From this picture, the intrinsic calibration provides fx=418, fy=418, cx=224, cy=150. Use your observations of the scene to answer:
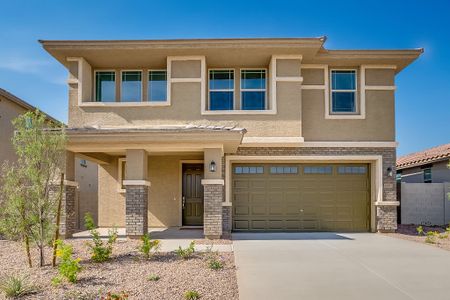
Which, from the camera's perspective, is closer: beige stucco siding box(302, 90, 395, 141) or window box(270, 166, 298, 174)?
beige stucco siding box(302, 90, 395, 141)

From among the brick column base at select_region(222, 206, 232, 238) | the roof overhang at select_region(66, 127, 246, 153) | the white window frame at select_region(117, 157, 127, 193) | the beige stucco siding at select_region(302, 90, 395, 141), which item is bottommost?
the brick column base at select_region(222, 206, 232, 238)

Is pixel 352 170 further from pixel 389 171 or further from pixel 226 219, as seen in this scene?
pixel 226 219

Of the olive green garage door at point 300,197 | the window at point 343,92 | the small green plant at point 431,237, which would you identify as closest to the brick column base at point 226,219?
the olive green garage door at point 300,197

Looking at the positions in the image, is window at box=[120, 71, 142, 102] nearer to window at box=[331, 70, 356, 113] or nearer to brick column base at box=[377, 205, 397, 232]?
window at box=[331, 70, 356, 113]

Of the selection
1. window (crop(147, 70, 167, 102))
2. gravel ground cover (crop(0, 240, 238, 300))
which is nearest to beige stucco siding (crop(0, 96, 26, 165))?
window (crop(147, 70, 167, 102))

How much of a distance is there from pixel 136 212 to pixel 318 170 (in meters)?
6.59

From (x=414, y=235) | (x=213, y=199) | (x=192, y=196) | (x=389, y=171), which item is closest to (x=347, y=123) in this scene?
(x=389, y=171)

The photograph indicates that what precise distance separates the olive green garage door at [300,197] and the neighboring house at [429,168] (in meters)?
5.51

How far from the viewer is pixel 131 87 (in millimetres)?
15297

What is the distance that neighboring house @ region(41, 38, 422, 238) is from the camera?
46.4 ft

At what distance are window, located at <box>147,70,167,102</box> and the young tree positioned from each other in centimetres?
680

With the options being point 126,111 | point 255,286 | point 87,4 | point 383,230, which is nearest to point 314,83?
point 383,230

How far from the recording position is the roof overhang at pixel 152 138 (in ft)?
38.2

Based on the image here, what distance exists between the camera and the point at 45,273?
780 centimetres
